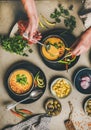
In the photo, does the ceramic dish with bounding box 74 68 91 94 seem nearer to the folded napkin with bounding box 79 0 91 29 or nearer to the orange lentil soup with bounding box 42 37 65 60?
the orange lentil soup with bounding box 42 37 65 60

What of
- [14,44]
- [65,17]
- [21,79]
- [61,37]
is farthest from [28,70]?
[65,17]

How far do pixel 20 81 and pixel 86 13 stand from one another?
624 millimetres

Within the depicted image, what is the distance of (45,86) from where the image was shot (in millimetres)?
2262

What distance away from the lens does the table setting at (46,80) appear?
2.24 m

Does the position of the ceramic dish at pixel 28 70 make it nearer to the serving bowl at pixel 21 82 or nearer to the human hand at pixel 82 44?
the serving bowl at pixel 21 82

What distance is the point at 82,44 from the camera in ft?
7.36

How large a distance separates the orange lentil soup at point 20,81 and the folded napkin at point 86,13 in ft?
1.68

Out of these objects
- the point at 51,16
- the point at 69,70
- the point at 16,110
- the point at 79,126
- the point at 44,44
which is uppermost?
the point at 51,16

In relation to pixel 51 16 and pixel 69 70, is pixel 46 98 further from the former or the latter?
pixel 51 16

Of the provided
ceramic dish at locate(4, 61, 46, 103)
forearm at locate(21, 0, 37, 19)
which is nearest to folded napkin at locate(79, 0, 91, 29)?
forearm at locate(21, 0, 37, 19)

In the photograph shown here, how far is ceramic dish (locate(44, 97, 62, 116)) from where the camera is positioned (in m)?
2.27

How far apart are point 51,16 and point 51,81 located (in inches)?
16.7

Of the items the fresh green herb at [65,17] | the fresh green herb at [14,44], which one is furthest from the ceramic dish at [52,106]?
the fresh green herb at [65,17]

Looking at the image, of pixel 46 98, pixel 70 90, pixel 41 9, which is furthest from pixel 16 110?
pixel 41 9
